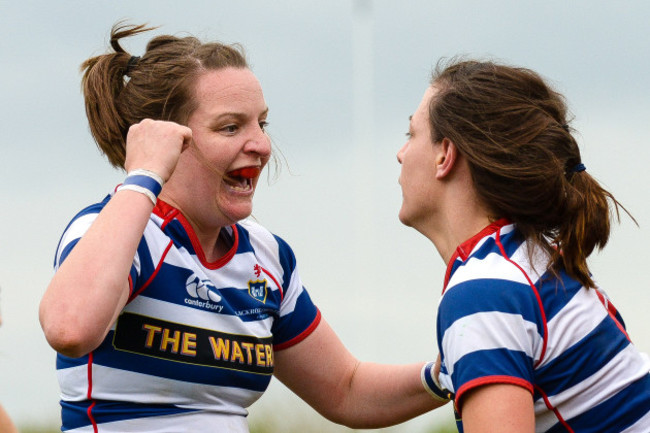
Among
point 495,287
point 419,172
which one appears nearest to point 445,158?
point 419,172

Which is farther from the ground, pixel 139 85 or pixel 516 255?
pixel 139 85

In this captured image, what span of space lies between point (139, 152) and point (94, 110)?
1.77 ft

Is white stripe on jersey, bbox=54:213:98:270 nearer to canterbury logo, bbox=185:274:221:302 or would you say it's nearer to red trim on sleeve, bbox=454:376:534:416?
canterbury logo, bbox=185:274:221:302

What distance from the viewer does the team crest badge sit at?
355 centimetres

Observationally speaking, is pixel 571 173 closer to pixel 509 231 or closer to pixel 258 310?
pixel 509 231

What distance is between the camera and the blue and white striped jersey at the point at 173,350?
10.4 ft

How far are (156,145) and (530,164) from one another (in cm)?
121

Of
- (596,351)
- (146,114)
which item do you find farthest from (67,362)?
(596,351)

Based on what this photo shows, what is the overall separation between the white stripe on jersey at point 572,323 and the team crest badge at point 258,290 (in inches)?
47.6

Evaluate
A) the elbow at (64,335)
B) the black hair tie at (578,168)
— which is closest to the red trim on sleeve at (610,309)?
the black hair tie at (578,168)

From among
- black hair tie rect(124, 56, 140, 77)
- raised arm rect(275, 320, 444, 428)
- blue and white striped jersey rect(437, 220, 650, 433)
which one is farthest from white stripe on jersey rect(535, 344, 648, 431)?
black hair tie rect(124, 56, 140, 77)

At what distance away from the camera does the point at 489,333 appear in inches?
104

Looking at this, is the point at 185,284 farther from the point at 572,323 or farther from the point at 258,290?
the point at 572,323

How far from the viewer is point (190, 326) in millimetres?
3268
